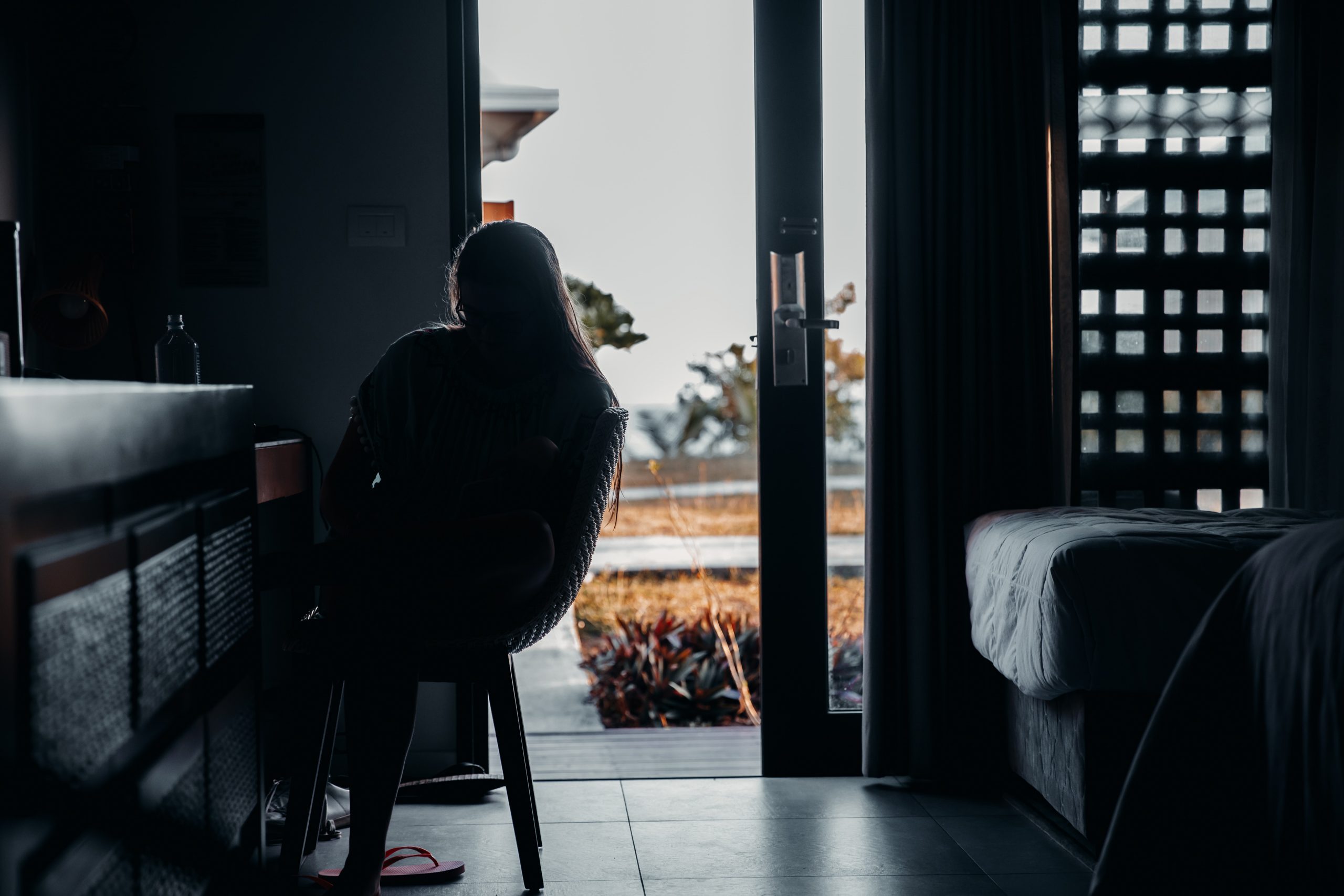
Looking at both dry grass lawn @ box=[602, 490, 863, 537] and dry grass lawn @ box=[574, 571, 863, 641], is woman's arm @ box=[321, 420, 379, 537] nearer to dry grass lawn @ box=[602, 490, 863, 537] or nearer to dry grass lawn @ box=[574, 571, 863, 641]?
dry grass lawn @ box=[602, 490, 863, 537]

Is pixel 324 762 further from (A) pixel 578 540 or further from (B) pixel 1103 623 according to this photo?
(B) pixel 1103 623

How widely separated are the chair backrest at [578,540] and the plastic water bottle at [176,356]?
1.01 meters

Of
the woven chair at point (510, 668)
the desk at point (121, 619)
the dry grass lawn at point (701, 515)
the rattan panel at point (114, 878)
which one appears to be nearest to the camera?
the desk at point (121, 619)

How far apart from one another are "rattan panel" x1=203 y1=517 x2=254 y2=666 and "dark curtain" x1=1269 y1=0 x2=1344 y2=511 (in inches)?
89.3

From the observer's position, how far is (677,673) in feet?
10.0

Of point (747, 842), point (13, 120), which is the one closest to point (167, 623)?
point (747, 842)

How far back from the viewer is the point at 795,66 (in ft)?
7.84

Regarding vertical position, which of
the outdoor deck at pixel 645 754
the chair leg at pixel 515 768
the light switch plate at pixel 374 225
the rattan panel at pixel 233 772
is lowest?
the outdoor deck at pixel 645 754

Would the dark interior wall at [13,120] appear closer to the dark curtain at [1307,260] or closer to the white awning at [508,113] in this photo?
the white awning at [508,113]

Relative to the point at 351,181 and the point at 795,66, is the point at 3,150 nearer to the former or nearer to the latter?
the point at 351,181

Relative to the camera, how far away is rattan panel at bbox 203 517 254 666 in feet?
3.22

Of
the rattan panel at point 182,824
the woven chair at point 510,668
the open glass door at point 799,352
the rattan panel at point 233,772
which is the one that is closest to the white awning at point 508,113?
the open glass door at point 799,352

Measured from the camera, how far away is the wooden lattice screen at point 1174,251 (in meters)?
2.40

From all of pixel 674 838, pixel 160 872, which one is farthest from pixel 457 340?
pixel 160 872
